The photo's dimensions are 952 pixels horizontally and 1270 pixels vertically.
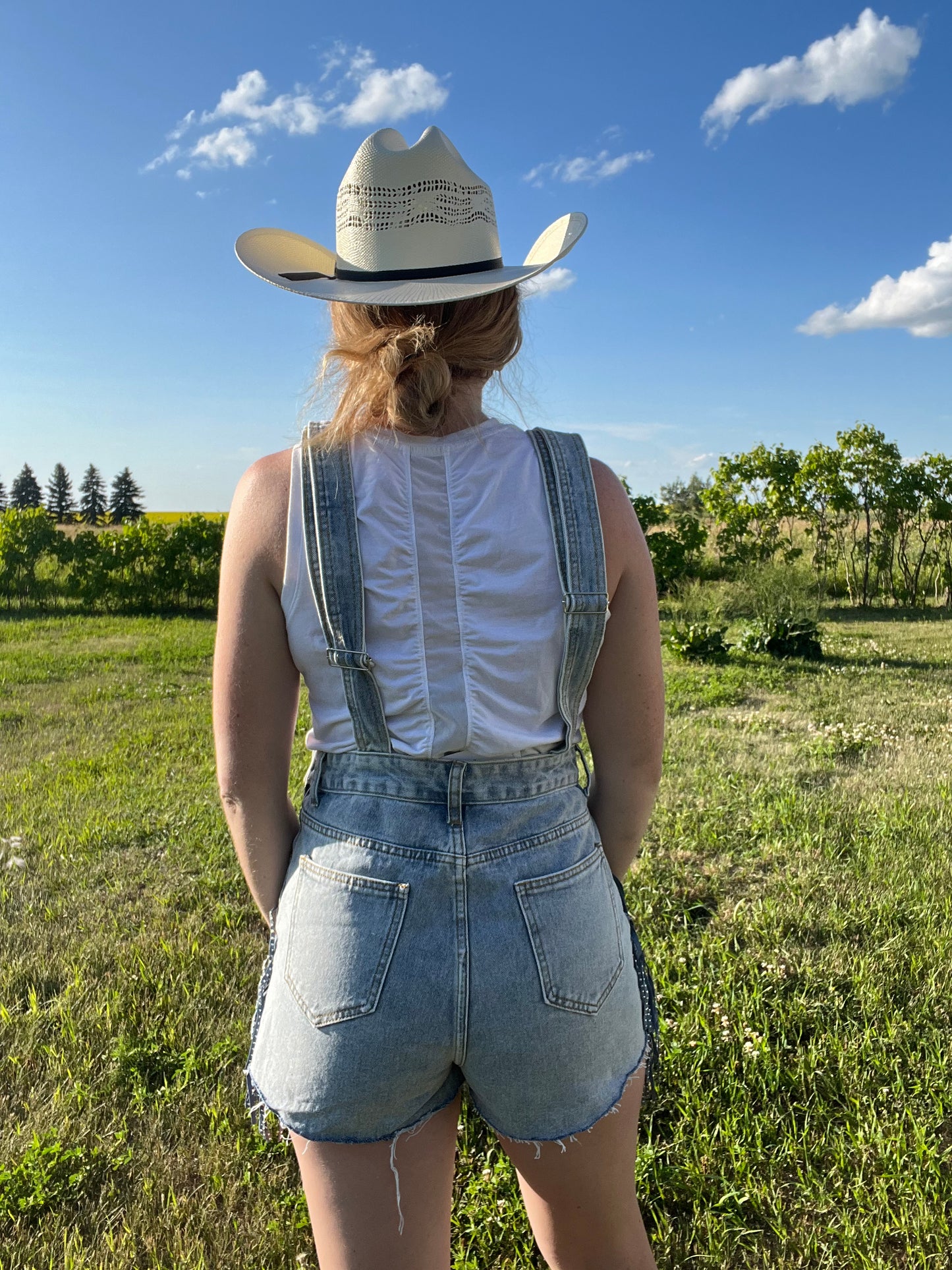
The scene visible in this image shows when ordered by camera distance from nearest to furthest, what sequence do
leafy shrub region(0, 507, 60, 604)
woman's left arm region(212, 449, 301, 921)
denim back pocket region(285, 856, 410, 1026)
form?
1. denim back pocket region(285, 856, 410, 1026)
2. woman's left arm region(212, 449, 301, 921)
3. leafy shrub region(0, 507, 60, 604)

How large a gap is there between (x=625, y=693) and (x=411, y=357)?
628 mm

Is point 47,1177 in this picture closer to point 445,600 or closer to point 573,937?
point 573,937

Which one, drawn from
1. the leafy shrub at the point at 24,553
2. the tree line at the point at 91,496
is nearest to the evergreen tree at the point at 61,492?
the tree line at the point at 91,496

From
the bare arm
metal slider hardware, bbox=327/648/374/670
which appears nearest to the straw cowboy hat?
the bare arm

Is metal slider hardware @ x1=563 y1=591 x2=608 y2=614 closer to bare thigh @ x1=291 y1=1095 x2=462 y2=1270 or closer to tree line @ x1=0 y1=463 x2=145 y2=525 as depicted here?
bare thigh @ x1=291 y1=1095 x2=462 y2=1270

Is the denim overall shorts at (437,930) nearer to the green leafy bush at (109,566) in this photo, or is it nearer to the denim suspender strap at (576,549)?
the denim suspender strap at (576,549)

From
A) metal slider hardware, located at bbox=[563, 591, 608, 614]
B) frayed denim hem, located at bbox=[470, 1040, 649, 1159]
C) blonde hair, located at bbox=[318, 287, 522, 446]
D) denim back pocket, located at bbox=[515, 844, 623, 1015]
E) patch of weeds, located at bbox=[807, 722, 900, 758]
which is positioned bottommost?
patch of weeds, located at bbox=[807, 722, 900, 758]

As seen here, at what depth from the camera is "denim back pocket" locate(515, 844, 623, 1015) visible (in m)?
1.18

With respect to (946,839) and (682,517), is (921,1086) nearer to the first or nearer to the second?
(946,839)

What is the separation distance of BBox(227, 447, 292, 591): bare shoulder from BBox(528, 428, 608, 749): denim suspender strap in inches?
15.0

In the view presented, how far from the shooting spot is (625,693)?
1413 mm

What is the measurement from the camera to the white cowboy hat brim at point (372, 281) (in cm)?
130

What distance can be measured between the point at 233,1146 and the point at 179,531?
16.1 metres

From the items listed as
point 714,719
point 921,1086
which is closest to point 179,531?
point 714,719
